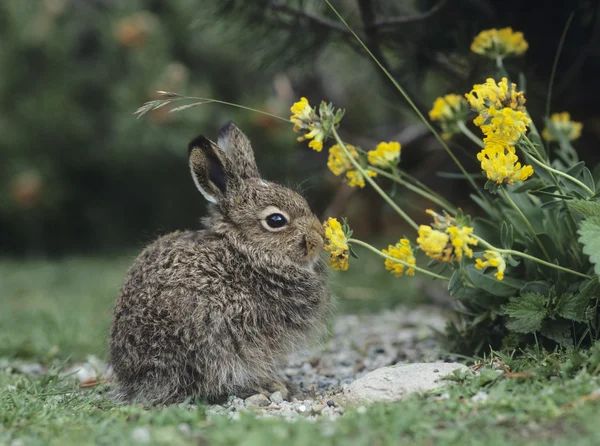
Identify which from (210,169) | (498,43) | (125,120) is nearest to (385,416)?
(210,169)

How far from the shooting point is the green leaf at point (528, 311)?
10.2ft

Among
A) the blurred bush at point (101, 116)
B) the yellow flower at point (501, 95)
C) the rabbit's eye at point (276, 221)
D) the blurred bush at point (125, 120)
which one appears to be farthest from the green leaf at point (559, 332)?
the blurred bush at point (101, 116)

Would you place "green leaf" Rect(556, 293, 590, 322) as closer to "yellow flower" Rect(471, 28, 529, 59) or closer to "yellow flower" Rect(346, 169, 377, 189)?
"yellow flower" Rect(346, 169, 377, 189)

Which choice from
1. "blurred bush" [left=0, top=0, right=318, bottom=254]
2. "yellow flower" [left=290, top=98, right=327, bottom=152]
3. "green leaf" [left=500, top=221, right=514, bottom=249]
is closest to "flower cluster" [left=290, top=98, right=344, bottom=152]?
"yellow flower" [left=290, top=98, right=327, bottom=152]

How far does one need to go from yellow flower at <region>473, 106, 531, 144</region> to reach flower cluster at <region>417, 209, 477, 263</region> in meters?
0.45

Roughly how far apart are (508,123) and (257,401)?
169 centimetres

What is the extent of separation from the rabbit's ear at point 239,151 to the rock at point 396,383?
1289mm

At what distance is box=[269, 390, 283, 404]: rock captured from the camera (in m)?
3.24

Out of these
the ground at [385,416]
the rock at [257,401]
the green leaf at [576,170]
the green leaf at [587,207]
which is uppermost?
the green leaf at [576,170]

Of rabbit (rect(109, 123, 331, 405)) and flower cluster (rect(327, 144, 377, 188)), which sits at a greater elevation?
flower cluster (rect(327, 144, 377, 188))

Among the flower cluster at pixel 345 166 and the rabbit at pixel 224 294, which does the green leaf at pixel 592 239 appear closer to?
the flower cluster at pixel 345 166

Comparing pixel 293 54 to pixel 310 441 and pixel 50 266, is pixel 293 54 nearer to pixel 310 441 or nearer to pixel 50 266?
pixel 310 441

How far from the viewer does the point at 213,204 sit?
3.65 m

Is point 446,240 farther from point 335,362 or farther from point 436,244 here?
point 335,362
